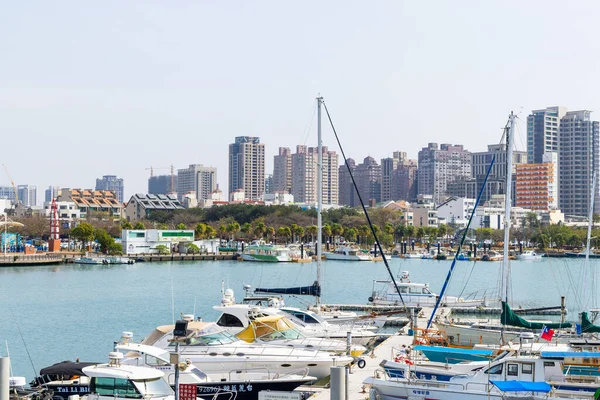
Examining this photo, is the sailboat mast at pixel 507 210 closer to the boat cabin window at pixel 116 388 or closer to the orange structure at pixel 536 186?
the boat cabin window at pixel 116 388

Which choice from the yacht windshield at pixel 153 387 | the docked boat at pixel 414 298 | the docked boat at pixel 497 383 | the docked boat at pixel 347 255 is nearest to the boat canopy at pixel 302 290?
the docked boat at pixel 414 298

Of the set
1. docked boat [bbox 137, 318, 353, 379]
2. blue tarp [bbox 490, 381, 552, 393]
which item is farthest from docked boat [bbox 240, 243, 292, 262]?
blue tarp [bbox 490, 381, 552, 393]

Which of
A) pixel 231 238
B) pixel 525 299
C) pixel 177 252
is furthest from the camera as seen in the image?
pixel 231 238

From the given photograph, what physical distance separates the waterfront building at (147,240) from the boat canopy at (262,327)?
3124 inches

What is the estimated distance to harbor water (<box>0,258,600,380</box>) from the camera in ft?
113

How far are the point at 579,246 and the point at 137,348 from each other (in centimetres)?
12461

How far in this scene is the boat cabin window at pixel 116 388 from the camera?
54.4ft

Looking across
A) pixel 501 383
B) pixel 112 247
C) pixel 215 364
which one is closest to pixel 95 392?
pixel 215 364

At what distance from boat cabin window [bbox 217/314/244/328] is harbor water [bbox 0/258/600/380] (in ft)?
19.3

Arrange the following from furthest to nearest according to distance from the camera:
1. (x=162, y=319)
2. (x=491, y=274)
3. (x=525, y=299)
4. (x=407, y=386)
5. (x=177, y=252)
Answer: (x=177, y=252) < (x=491, y=274) < (x=525, y=299) < (x=162, y=319) < (x=407, y=386)

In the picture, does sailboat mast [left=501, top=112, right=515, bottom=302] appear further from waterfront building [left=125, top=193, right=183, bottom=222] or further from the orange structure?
the orange structure

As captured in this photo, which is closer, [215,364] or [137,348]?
[137,348]

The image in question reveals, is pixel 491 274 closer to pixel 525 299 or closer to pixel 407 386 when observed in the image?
pixel 525 299

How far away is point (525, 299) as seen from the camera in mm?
54625
